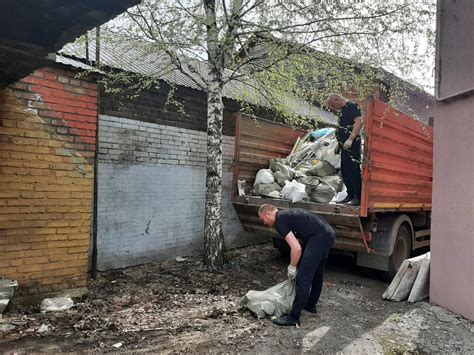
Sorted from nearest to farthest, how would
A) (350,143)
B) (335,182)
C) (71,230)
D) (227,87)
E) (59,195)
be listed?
1. (59,195)
2. (71,230)
3. (350,143)
4. (335,182)
5. (227,87)

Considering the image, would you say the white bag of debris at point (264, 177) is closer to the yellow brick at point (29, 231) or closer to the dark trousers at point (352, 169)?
the dark trousers at point (352, 169)

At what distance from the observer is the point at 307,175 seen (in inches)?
237

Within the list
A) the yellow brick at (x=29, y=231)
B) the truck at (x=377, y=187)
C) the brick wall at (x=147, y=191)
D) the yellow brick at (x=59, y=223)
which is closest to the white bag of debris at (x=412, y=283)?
the truck at (x=377, y=187)

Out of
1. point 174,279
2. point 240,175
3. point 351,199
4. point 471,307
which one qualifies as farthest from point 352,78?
point 174,279

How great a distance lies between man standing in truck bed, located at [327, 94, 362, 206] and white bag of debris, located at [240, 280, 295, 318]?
164cm

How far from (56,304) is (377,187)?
4.03 meters

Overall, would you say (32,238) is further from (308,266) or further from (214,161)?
(308,266)

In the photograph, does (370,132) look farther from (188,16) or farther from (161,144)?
(161,144)

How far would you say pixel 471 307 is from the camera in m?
4.00

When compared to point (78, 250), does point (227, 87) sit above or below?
above

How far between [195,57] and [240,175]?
1.94m

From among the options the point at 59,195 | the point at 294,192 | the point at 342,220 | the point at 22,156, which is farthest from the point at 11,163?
the point at 342,220

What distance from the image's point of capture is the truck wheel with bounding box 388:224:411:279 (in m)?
5.59

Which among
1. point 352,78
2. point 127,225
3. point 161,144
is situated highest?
point 352,78
